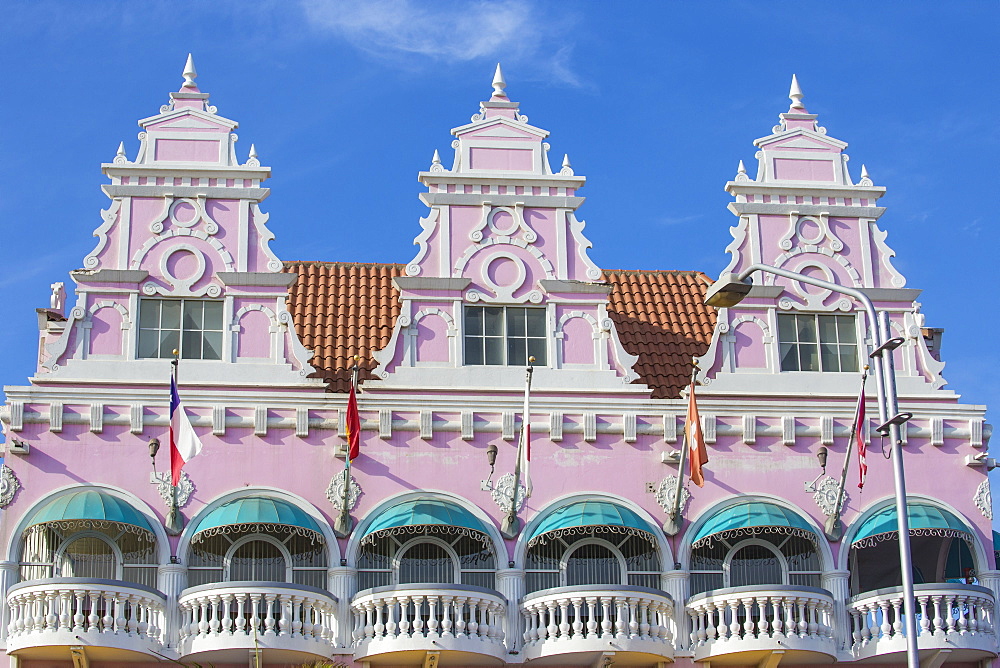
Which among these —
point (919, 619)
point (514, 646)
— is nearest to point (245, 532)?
point (514, 646)

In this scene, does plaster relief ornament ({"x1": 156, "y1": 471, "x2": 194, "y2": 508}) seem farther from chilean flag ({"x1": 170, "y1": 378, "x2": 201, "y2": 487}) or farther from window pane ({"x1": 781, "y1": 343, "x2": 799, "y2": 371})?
window pane ({"x1": 781, "y1": 343, "x2": 799, "y2": 371})

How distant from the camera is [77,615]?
3186 centimetres

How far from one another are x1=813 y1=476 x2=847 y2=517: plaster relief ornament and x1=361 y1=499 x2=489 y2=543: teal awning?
21.0 feet

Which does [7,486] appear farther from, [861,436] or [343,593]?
[861,436]

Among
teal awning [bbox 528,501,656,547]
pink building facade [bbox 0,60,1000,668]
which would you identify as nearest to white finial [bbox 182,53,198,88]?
pink building facade [bbox 0,60,1000,668]

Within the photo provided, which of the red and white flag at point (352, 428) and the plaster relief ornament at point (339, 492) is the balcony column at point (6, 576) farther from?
the red and white flag at point (352, 428)

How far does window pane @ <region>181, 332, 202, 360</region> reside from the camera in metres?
35.9

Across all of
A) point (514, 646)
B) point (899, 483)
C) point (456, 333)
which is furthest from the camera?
point (456, 333)

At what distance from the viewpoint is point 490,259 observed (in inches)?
1468

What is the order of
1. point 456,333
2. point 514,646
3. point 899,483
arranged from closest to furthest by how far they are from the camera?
1. point 899,483
2. point 514,646
3. point 456,333

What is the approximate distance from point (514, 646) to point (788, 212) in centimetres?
1088

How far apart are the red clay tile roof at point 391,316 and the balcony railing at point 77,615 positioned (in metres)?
6.30

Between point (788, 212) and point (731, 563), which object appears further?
point (788, 212)

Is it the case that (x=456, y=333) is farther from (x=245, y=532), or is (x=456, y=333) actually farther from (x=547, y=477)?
(x=245, y=532)
